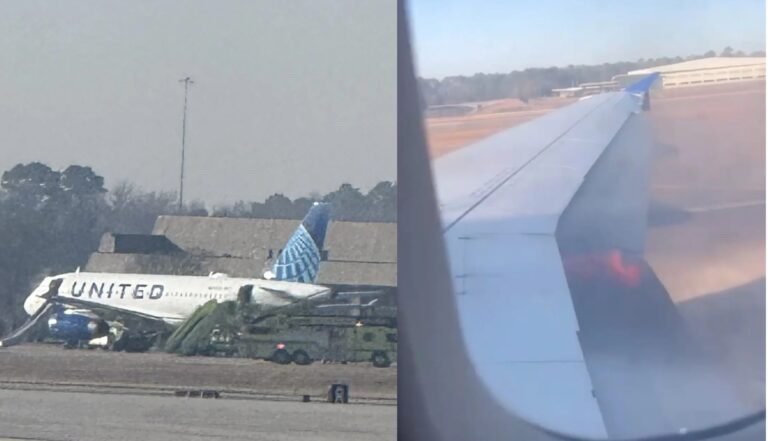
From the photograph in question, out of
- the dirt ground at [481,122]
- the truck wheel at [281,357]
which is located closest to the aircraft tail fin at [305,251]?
the truck wheel at [281,357]

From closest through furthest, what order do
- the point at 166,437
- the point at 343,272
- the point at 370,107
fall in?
the point at 370,107
the point at 166,437
the point at 343,272

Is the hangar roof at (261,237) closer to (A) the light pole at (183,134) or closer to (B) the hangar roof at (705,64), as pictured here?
(A) the light pole at (183,134)

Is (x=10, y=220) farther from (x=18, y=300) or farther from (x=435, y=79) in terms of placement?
(x=435, y=79)

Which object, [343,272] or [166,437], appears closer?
[166,437]

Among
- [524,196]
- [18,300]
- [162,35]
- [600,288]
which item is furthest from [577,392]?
[18,300]

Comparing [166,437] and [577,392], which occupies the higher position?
[577,392]

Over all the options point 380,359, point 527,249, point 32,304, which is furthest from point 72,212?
point 527,249
